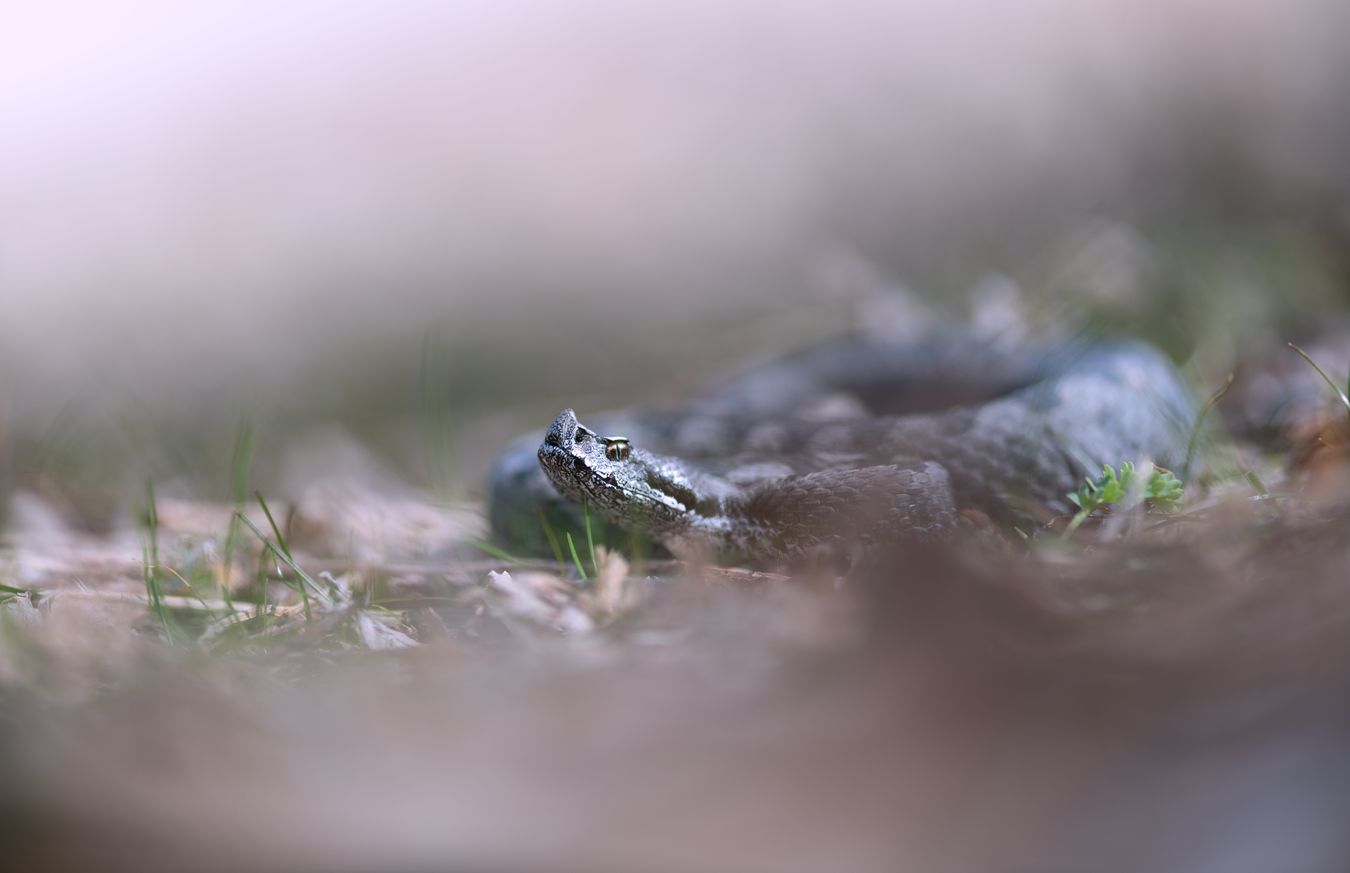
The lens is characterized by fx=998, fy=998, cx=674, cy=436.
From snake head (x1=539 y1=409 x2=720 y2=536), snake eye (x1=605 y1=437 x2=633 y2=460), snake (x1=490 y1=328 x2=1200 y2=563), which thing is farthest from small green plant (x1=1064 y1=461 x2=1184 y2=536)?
snake eye (x1=605 y1=437 x2=633 y2=460)

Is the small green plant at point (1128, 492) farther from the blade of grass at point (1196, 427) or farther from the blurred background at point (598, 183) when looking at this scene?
the blurred background at point (598, 183)

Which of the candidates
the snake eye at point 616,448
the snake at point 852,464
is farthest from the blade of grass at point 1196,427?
the snake eye at point 616,448

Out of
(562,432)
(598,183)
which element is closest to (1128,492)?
(562,432)

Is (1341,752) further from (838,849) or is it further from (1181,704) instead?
(838,849)

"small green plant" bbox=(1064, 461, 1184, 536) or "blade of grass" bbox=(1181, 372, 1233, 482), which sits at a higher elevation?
"blade of grass" bbox=(1181, 372, 1233, 482)

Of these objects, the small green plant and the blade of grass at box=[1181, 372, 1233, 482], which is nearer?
the small green plant

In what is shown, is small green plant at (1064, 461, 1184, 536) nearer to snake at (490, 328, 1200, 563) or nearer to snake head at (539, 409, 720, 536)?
snake at (490, 328, 1200, 563)

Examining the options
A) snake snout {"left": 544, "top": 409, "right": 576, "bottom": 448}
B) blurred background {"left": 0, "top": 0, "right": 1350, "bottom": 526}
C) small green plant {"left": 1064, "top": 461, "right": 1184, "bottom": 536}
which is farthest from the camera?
blurred background {"left": 0, "top": 0, "right": 1350, "bottom": 526}
